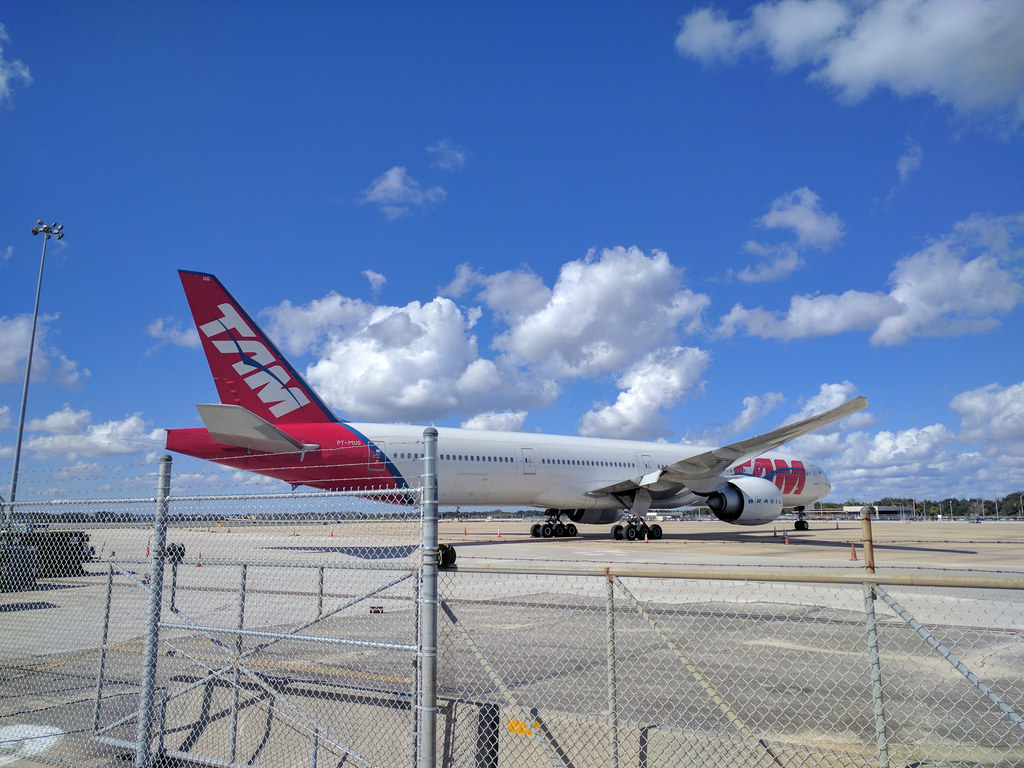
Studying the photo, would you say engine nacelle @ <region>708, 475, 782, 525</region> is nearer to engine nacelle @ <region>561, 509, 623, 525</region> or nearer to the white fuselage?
the white fuselage

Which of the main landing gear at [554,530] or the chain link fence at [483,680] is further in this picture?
the main landing gear at [554,530]

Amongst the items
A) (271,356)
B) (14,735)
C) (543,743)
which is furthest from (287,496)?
(271,356)

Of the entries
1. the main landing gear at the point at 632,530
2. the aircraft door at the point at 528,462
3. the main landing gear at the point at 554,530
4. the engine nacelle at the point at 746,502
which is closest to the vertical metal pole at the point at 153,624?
the aircraft door at the point at 528,462

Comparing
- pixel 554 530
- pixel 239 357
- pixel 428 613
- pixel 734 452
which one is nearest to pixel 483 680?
pixel 428 613

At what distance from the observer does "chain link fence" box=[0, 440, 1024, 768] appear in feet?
13.5

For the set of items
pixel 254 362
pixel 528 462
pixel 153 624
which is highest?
pixel 254 362

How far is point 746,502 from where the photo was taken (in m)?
26.9

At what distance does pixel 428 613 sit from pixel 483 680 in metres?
2.57

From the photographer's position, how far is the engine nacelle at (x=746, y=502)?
88.5 feet

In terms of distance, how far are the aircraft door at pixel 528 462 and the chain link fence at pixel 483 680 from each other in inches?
647

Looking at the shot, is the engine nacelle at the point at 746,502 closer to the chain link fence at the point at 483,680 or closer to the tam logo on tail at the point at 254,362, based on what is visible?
the tam logo on tail at the point at 254,362

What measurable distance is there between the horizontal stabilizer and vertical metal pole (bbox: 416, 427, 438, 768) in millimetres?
10065

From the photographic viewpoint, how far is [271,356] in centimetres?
1998

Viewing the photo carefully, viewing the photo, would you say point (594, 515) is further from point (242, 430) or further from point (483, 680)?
point (483, 680)
